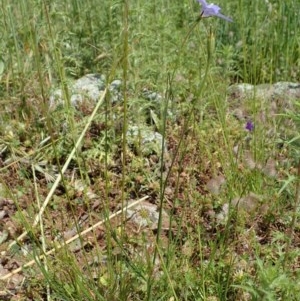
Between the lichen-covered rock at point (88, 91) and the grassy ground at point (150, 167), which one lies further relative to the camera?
the lichen-covered rock at point (88, 91)

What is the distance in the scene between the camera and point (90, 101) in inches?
102

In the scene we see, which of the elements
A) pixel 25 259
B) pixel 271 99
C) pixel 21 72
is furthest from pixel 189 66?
pixel 25 259

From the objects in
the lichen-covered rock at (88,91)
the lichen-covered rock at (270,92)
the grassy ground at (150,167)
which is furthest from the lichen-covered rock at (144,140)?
the lichen-covered rock at (270,92)

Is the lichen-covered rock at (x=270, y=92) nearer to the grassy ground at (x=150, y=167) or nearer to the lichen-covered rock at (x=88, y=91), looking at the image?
the grassy ground at (x=150, y=167)

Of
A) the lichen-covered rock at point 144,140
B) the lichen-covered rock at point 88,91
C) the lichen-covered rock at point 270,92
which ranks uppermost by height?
the lichen-covered rock at point 88,91

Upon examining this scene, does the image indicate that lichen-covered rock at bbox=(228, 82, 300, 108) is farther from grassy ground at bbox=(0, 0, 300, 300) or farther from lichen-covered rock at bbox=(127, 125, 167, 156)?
lichen-covered rock at bbox=(127, 125, 167, 156)

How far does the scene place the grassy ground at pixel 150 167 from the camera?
5.22ft

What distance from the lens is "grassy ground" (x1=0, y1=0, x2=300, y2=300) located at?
1.59m

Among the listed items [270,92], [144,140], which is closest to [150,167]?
[144,140]

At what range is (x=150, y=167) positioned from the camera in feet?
7.59

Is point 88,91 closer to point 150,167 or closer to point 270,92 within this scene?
point 150,167

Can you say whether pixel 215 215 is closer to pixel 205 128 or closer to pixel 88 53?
pixel 205 128

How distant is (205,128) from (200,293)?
2.96 ft

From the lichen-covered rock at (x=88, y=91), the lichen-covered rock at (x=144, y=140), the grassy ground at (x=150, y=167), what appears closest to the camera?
the grassy ground at (x=150, y=167)
